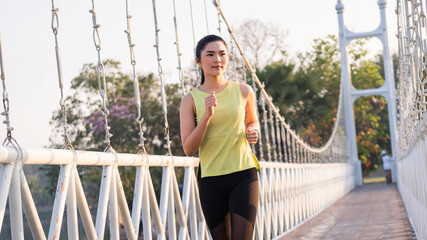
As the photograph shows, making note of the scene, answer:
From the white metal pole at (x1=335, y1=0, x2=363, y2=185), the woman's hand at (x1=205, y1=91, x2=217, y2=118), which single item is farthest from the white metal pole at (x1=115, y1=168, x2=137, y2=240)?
the white metal pole at (x1=335, y1=0, x2=363, y2=185)

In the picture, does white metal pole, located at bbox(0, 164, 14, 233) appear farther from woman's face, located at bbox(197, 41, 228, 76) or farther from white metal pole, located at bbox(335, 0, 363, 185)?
white metal pole, located at bbox(335, 0, 363, 185)

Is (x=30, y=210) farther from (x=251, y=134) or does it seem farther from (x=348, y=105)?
→ (x=348, y=105)

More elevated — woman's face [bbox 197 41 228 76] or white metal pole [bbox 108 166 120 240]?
woman's face [bbox 197 41 228 76]

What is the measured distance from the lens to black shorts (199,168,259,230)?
2.71 metres

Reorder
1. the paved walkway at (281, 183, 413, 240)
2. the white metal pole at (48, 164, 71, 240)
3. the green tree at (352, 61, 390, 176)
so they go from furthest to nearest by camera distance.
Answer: the green tree at (352, 61, 390, 176), the paved walkway at (281, 183, 413, 240), the white metal pole at (48, 164, 71, 240)

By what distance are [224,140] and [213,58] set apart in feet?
0.97

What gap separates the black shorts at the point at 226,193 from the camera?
2.71m

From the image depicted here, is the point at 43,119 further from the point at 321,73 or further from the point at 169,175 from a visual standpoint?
the point at 169,175

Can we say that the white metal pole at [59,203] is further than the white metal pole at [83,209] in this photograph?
No

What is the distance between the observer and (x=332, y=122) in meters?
26.7

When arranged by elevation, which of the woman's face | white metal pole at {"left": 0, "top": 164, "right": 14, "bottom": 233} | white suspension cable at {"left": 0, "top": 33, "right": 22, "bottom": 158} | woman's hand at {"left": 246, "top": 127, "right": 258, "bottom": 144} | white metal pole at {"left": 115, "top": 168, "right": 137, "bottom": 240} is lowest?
white metal pole at {"left": 115, "top": 168, "right": 137, "bottom": 240}

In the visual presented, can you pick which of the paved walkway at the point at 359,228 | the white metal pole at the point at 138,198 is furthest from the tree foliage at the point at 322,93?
the white metal pole at the point at 138,198

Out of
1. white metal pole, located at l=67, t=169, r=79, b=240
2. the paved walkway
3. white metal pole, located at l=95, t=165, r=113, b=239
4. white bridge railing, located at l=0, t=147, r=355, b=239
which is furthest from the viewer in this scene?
the paved walkway

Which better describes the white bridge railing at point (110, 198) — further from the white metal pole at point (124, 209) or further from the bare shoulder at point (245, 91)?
the bare shoulder at point (245, 91)
